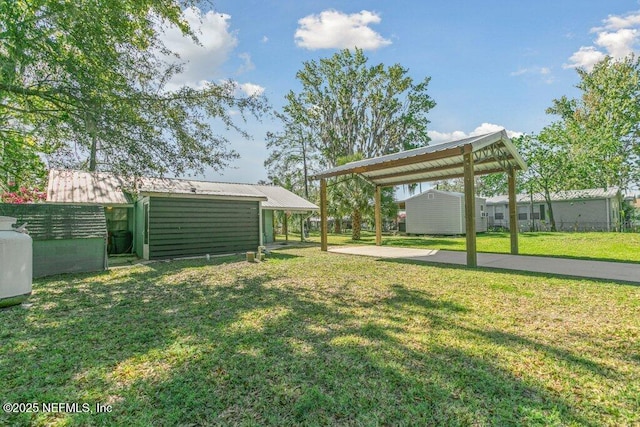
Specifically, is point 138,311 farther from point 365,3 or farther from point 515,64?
point 515,64

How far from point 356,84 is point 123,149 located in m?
21.0

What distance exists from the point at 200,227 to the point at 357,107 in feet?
59.6

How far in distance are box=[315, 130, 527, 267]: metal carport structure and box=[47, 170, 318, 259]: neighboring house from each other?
10.2 ft

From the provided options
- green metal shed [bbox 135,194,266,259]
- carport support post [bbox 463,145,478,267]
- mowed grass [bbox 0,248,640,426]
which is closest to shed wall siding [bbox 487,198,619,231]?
carport support post [bbox 463,145,478,267]

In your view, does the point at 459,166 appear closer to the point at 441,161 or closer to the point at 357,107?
the point at 441,161

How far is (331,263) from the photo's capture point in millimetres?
8227

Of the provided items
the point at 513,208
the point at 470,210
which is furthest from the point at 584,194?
the point at 470,210

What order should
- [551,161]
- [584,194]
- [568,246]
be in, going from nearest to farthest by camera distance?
[568,246] → [551,161] → [584,194]

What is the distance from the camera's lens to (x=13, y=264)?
4.12 m

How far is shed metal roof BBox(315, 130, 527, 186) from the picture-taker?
768cm

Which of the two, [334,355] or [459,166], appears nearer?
[334,355]

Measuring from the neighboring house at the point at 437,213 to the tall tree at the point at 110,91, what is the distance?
1623cm

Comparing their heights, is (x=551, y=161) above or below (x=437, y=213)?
above

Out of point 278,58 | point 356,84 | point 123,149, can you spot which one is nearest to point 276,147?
point 356,84
